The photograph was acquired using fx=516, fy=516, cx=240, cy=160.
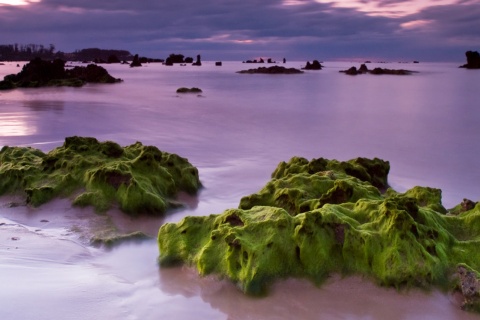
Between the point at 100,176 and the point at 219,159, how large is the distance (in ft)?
11.0

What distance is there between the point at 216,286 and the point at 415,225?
5.14 ft

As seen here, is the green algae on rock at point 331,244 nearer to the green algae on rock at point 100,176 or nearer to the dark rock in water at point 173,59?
the green algae on rock at point 100,176

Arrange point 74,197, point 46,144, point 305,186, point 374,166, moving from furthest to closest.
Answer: point 46,144 < point 374,166 < point 74,197 < point 305,186

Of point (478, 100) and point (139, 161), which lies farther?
point (478, 100)

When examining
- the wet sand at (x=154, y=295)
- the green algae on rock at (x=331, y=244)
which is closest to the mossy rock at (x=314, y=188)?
the green algae on rock at (x=331, y=244)

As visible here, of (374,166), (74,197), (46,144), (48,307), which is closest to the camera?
(48,307)

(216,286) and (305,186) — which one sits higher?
(305,186)

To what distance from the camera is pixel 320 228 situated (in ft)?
12.9

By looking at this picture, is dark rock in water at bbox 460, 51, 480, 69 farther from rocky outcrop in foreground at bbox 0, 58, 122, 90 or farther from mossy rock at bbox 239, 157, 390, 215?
mossy rock at bbox 239, 157, 390, 215

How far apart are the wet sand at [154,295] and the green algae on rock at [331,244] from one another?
0.10 metres

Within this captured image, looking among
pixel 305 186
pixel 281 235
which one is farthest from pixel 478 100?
pixel 281 235

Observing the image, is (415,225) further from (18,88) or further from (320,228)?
(18,88)

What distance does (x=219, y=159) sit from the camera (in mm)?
8984

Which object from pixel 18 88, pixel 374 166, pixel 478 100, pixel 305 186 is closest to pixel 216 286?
pixel 305 186
